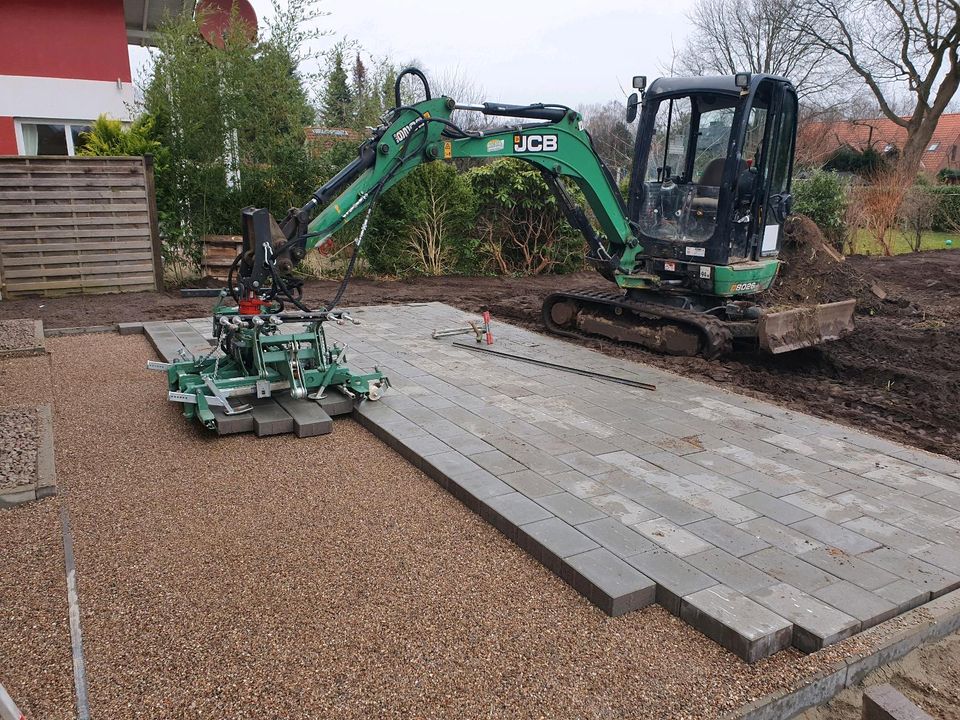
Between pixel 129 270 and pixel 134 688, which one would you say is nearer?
pixel 134 688

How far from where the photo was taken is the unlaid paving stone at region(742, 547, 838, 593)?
320 cm

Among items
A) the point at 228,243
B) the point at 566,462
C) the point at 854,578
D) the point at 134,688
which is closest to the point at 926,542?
the point at 854,578

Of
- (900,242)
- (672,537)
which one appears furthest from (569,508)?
(900,242)

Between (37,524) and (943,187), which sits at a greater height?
(943,187)

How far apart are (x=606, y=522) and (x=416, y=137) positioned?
3.98 meters

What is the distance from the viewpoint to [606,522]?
3705 millimetres

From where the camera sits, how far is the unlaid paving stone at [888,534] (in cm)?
354

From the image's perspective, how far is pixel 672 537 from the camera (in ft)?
11.7

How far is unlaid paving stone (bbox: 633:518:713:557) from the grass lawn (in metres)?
16.4

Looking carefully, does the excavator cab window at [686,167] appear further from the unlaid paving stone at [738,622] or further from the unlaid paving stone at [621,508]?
the unlaid paving stone at [738,622]

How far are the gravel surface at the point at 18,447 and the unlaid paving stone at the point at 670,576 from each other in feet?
11.3

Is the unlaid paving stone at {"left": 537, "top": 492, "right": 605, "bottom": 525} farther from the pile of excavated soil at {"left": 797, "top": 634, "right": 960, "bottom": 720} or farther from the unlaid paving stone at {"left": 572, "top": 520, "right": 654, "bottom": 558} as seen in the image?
the pile of excavated soil at {"left": 797, "top": 634, "right": 960, "bottom": 720}

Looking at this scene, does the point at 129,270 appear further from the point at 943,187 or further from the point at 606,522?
the point at 943,187

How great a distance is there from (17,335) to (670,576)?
7.38 m
